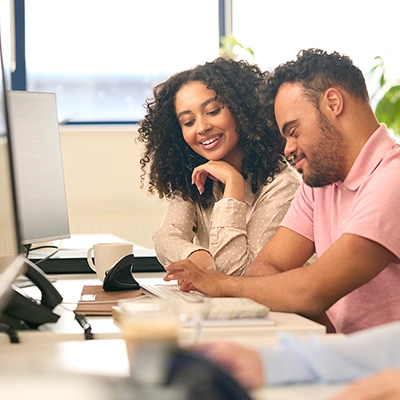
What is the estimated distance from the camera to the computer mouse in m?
1.66

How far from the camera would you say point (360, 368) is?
0.81 meters

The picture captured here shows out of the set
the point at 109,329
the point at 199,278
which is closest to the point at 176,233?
the point at 199,278

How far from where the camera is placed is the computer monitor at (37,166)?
1913 millimetres

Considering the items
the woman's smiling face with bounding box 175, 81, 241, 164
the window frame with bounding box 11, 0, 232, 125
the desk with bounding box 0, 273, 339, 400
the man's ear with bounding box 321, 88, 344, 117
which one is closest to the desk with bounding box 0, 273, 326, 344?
the desk with bounding box 0, 273, 339, 400

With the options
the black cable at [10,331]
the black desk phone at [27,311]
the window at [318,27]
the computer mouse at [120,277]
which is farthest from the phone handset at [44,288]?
the window at [318,27]

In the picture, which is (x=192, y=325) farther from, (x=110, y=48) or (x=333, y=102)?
(x=110, y=48)

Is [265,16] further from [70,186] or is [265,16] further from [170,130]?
[170,130]

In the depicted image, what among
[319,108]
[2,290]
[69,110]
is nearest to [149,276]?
[319,108]

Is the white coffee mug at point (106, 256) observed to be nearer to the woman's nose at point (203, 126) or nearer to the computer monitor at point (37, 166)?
the computer monitor at point (37, 166)

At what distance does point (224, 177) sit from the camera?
2.10m

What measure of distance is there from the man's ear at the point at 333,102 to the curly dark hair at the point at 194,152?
43 cm

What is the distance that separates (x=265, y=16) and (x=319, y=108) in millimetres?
3330

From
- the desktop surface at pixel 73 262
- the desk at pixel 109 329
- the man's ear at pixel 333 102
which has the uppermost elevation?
the man's ear at pixel 333 102

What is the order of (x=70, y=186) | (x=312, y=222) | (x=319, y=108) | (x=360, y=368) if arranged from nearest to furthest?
(x=360, y=368), (x=319, y=108), (x=312, y=222), (x=70, y=186)
